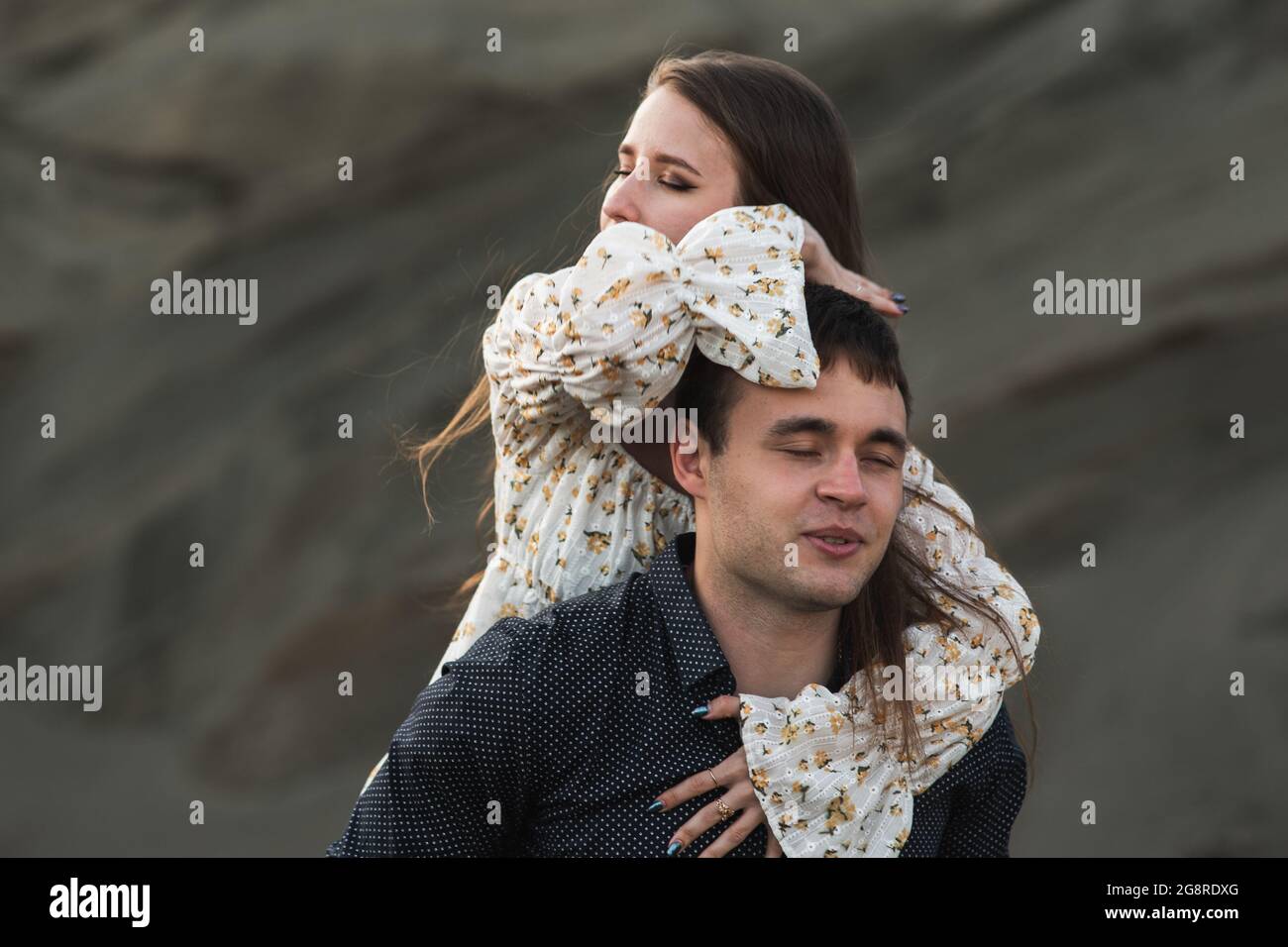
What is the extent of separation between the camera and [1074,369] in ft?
18.7

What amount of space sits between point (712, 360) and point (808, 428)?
0.15 metres

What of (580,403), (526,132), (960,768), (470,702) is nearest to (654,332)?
(580,403)

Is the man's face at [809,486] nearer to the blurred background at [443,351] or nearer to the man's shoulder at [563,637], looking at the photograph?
the man's shoulder at [563,637]

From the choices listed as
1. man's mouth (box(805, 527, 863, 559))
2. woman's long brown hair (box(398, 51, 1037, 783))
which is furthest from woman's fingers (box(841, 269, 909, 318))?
man's mouth (box(805, 527, 863, 559))

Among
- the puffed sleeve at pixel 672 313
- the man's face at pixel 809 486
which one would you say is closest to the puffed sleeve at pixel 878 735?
the man's face at pixel 809 486

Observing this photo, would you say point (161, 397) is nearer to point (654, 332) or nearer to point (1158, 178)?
point (1158, 178)

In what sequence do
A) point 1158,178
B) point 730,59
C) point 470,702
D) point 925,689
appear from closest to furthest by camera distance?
point 470,702 < point 925,689 < point 730,59 < point 1158,178

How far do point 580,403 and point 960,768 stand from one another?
0.71m

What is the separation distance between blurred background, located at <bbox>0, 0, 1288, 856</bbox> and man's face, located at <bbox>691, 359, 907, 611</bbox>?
370 cm

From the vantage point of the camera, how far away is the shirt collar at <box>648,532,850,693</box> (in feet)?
6.52

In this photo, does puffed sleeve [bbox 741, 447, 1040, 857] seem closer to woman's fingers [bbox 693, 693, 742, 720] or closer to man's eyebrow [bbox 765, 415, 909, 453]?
woman's fingers [bbox 693, 693, 742, 720]

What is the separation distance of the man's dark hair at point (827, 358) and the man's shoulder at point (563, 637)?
0.81ft

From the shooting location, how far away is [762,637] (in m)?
2.04

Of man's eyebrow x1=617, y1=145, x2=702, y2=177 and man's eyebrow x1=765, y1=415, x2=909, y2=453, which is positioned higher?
man's eyebrow x1=617, y1=145, x2=702, y2=177
